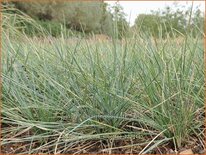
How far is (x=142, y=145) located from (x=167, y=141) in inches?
4.7

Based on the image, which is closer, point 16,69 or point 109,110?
point 109,110

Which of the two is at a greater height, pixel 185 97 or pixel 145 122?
pixel 185 97

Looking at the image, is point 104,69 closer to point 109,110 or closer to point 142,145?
point 109,110

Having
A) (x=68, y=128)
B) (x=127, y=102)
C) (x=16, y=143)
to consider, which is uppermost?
(x=127, y=102)

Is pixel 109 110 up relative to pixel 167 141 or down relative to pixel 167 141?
up

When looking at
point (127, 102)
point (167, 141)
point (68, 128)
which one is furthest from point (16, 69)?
point (167, 141)

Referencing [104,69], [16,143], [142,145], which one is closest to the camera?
[142,145]

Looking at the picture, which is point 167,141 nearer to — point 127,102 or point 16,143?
point 127,102

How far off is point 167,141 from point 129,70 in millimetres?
433

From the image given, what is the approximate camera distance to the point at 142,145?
1.45 m

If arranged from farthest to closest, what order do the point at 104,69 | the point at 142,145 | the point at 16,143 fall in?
the point at 104,69 → the point at 16,143 → the point at 142,145

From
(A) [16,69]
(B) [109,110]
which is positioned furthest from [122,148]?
(A) [16,69]

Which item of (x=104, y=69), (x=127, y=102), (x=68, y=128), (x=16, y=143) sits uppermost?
(x=104, y=69)

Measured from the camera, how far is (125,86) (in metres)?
1.62
